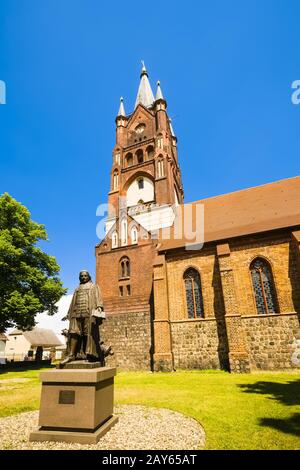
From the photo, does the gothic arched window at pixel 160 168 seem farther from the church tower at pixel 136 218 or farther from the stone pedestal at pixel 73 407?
the stone pedestal at pixel 73 407

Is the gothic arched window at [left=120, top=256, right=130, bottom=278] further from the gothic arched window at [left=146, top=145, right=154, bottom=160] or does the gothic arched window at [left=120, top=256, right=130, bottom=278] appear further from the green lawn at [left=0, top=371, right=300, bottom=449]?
the gothic arched window at [left=146, top=145, right=154, bottom=160]

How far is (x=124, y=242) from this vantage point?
74.2ft

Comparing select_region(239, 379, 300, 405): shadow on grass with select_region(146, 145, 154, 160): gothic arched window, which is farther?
select_region(146, 145, 154, 160): gothic arched window

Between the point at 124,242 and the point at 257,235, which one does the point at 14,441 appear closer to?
the point at 257,235

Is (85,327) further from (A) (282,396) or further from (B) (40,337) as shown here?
(B) (40,337)

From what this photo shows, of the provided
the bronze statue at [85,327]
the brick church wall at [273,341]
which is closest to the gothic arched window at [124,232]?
the brick church wall at [273,341]

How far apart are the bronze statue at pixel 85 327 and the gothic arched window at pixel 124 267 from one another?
14720 mm

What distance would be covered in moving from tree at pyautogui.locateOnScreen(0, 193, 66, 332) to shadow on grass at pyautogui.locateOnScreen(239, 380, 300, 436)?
1642 centimetres

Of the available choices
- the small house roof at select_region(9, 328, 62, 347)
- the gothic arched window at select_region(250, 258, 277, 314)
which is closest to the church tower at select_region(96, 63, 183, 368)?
the gothic arched window at select_region(250, 258, 277, 314)

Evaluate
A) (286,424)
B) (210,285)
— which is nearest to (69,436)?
(286,424)

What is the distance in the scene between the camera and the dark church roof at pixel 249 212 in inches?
680

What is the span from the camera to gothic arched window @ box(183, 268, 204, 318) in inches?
698

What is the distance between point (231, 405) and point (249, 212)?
→ 14.5 m
